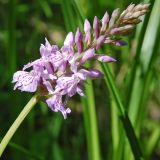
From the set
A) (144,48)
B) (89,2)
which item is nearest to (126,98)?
(144,48)

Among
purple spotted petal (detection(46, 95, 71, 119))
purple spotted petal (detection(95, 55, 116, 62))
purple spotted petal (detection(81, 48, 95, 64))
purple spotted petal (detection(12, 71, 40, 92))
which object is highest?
purple spotted petal (detection(81, 48, 95, 64))

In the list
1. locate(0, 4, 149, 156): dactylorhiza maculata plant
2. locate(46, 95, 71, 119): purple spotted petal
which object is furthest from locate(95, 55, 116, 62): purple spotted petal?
locate(46, 95, 71, 119): purple spotted petal

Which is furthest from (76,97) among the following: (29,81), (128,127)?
(29,81)

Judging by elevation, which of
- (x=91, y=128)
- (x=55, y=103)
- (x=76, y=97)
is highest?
(x=55, y=103)

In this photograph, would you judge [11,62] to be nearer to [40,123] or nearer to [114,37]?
[114,37]

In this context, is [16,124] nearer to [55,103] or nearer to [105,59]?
[55,103]

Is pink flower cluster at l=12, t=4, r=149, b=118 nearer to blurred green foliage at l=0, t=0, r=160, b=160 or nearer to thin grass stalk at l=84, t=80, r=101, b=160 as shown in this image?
blurred green foliage at l=0, t=0, r=160, b=160

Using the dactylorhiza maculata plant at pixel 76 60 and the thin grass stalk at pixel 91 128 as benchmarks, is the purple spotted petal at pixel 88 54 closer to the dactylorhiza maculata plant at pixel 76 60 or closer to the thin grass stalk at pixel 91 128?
the dactylorhiza maculata plant at pixel 76 60
